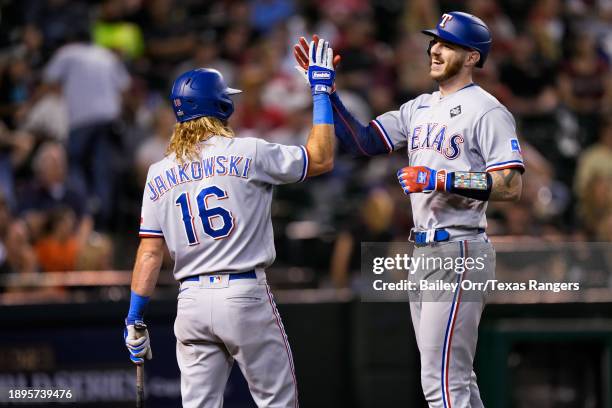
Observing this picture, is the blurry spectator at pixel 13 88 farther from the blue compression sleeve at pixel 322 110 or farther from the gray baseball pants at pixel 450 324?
the gray baseball pants at pixel 450 324

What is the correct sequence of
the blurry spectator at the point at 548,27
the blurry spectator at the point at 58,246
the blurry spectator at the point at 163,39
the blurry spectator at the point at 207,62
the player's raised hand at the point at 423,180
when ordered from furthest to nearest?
1. the blurry spectator at the point at 548,27
2. the blurry spectator at the point at 163,39
3. the blurry spectator at the point at 207,62
4. the blurry spectator at the point at 58,246
5. the player's raised hand at the point at 423,180

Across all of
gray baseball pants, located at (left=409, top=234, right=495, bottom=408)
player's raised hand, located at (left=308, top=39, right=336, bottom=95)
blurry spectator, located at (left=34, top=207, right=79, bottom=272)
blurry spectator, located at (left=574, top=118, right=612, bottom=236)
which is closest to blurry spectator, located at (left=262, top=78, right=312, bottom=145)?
blurry spectator, located at (left=34, top=207, right=79, bottom=272)

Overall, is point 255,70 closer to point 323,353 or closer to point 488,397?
point 323,353

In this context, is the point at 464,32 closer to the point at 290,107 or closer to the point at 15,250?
the point at 15,250

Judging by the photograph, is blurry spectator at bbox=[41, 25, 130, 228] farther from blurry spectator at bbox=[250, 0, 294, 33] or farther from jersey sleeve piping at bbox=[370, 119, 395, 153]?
jersey sleeve piping at bbox=[370, 119, 395, 153]

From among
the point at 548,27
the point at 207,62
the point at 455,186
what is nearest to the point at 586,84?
the point at 548,27

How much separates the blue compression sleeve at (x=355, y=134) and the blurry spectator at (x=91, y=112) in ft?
15.8

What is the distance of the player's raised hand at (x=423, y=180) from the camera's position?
17.0ft

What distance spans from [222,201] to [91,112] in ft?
18.4

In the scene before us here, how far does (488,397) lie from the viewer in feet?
25.2

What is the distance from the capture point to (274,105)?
37.1 ft

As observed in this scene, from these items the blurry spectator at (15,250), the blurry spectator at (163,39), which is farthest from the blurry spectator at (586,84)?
the blurry spectator at (15,250)

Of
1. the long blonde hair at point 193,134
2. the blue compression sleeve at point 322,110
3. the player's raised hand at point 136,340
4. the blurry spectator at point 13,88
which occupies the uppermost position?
the blurry spectator at point 13,88

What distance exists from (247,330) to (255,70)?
652 centimetres
